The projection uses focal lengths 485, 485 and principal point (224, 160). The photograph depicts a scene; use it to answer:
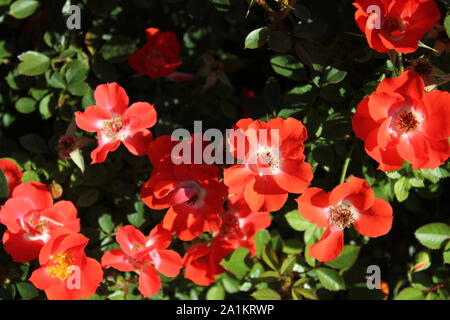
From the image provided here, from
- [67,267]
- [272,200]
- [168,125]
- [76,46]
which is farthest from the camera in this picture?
[76,46]

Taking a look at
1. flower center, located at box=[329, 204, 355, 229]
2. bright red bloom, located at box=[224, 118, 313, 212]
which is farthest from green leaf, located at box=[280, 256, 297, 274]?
bright red bloom, located at box=[224, 118, 313, 212]

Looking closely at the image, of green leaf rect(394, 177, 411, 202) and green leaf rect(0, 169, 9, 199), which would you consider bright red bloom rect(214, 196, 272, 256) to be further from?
green leaf rect(0, 169, 9, 199)

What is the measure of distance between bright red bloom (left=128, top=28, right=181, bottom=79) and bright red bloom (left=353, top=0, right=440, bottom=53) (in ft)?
2.18

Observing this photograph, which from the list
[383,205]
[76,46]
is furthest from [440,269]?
[76,46]

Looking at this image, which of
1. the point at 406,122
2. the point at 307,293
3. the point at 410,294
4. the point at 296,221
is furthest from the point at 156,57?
the point at 410,294

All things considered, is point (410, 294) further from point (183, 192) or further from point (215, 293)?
point (183, 192)

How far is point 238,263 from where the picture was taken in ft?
5.36

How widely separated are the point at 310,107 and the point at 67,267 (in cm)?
83

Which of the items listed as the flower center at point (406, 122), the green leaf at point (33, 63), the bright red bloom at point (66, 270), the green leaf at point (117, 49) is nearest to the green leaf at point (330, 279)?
the flower center at point (406, 122)

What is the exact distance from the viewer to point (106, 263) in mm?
1385

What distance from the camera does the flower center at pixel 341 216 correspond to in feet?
4.36

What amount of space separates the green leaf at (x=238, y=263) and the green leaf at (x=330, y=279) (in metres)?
0.24

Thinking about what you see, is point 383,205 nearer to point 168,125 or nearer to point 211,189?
point 211,189

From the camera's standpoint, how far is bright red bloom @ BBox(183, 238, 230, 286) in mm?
1522
